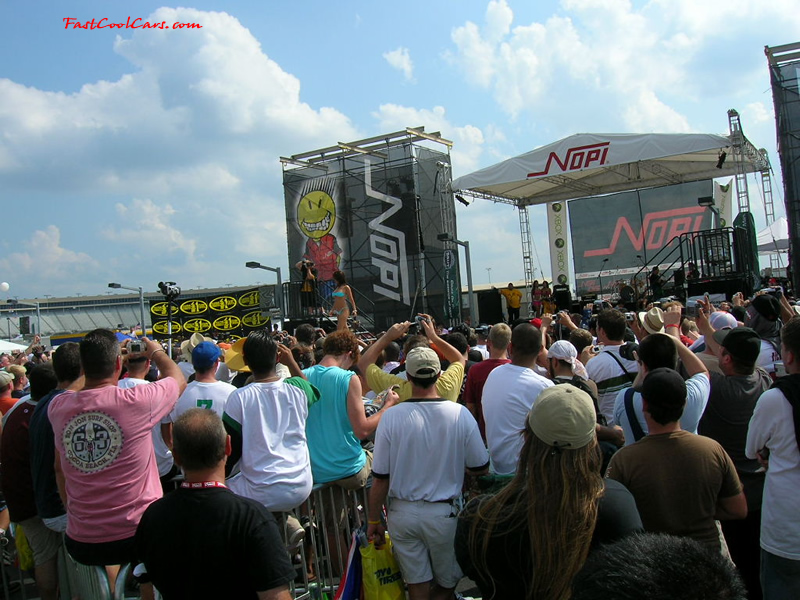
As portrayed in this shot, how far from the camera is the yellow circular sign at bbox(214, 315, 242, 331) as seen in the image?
1477cm

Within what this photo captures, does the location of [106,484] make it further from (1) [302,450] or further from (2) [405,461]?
(2) [405,461]

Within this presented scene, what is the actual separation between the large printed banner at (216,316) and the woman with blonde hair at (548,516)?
13323 millimetres

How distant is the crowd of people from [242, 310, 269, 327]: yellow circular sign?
10262 millimetres

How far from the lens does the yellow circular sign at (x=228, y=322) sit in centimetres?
1477

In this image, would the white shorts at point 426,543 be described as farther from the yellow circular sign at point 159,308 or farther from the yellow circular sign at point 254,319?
the yellow circular sign at point 159,308

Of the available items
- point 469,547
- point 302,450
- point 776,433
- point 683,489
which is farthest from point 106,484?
point 776,433

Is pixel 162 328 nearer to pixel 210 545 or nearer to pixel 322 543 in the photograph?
pixel 322 543

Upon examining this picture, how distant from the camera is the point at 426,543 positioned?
311 centimetres

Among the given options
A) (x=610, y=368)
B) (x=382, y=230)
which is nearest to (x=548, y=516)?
(x=610, y=368)

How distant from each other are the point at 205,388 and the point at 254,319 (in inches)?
445

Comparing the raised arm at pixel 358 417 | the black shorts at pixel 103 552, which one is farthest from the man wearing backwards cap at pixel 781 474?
the black shorts at pixel 103 552

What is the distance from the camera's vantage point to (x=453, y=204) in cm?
2131

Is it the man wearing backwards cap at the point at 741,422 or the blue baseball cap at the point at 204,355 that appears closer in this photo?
the man wearing backwards cap at the point at 741,422

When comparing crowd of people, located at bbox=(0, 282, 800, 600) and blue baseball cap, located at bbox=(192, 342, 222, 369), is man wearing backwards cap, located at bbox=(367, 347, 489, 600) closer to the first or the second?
crowd of people, located at bbox=(0, 282, 800, 600)
